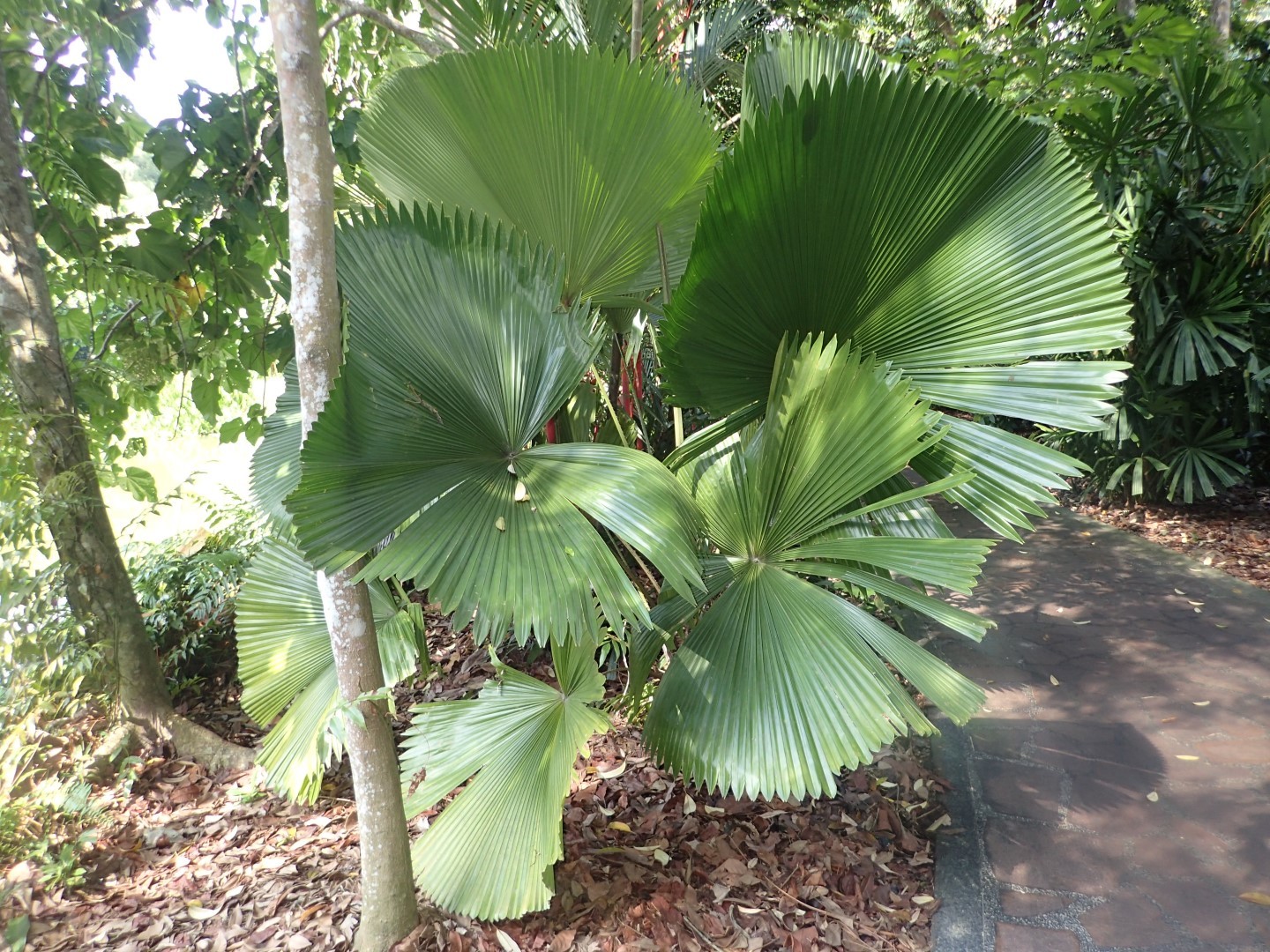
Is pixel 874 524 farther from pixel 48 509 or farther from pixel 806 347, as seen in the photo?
pixel 48 509

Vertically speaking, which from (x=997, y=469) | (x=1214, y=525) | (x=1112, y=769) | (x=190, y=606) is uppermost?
(x=997, y=469)

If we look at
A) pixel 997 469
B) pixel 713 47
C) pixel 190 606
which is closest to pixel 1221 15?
pixel 713 47

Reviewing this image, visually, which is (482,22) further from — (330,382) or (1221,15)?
(1221,15)

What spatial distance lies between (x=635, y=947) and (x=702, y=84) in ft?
10.3

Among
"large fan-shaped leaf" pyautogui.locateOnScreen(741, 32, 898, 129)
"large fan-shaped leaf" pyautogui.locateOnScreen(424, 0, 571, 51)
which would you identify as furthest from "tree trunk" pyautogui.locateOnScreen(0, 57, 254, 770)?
"large fan-shaped leaf" pyautogui.locateOnScreen(741, 32, 898, 129)

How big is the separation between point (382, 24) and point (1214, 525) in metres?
5.19

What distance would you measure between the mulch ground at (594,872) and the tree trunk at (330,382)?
16 centimetres

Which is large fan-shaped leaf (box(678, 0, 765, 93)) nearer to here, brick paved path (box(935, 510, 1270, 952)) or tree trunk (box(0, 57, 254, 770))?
tree trunk (box(0, 57, 254, 770))

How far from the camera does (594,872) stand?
1.94 meters

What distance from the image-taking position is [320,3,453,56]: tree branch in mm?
1518

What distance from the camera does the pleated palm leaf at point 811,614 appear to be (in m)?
1.41

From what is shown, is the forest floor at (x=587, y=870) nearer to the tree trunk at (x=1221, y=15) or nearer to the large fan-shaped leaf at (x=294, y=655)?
the large fan-shaped leaf at (x=294, y=655)

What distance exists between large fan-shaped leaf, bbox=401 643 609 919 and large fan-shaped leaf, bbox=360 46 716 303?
3.34 ft

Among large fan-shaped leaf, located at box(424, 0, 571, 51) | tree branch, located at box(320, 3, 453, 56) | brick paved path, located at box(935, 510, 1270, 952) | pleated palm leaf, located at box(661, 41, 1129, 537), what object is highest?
large fan-shaped leaf, located at box(424, 0, 571, 51)
